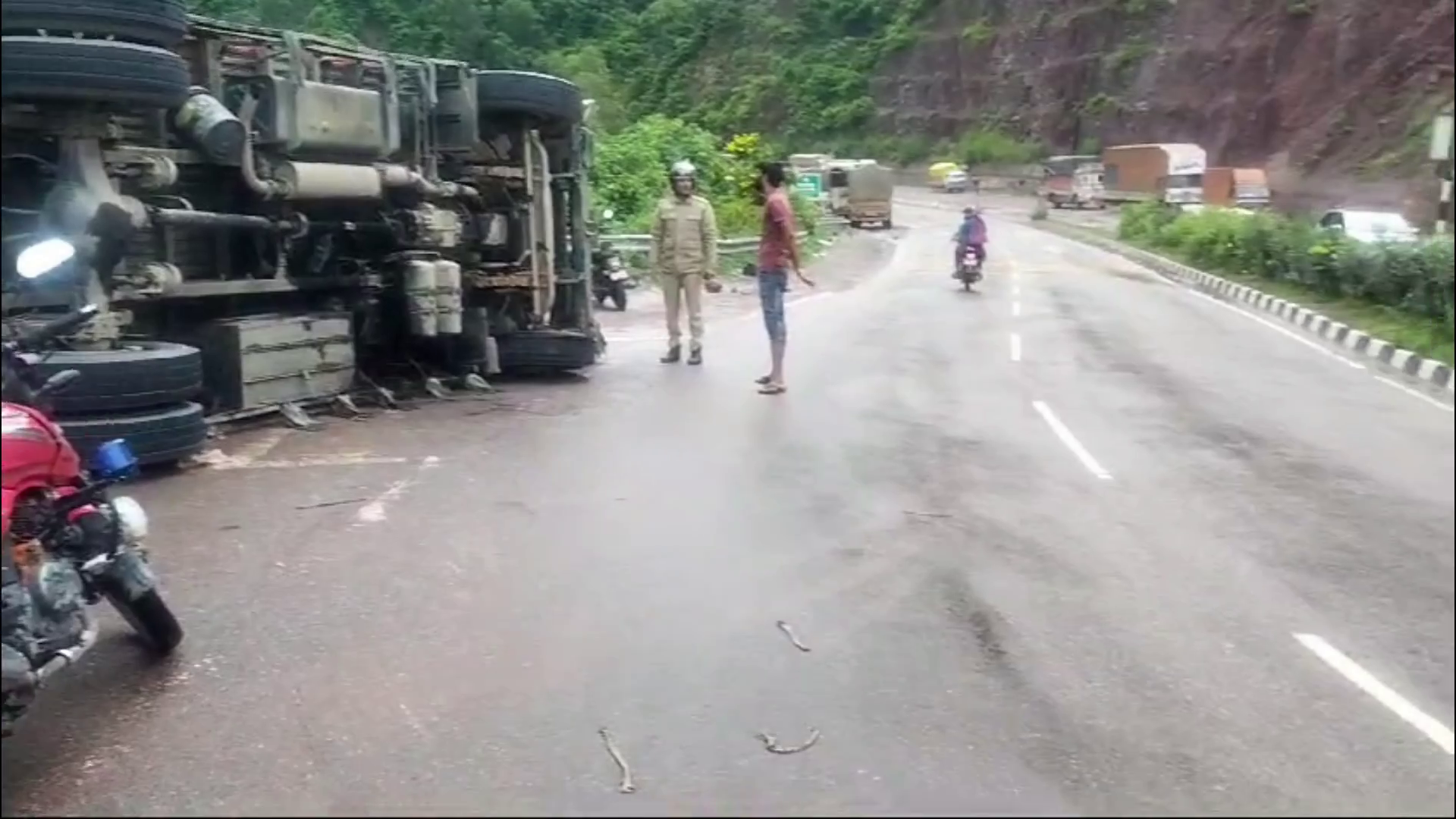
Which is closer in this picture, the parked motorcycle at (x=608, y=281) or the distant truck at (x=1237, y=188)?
the distant truck at (x=1237, y=188)

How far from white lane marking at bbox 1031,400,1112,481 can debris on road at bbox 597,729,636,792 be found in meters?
2.30

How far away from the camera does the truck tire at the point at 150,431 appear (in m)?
7.63

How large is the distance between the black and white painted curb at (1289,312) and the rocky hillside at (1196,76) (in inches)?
14.7

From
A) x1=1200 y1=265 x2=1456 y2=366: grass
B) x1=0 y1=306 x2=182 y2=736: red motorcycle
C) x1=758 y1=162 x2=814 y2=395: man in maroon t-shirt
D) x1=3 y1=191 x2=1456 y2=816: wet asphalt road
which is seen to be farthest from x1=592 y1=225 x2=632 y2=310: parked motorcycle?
x1=1200 y1=265 x2=1456 y2=366: grass

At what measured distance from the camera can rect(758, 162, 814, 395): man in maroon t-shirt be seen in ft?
36.1

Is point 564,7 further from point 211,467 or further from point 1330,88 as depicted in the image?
point 1330,88

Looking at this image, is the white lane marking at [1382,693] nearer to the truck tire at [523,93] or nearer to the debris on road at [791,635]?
the debris on road at [791,635]

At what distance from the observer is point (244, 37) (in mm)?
9328

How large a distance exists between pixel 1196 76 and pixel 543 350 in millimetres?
8000

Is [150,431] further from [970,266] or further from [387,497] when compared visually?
[970,266]

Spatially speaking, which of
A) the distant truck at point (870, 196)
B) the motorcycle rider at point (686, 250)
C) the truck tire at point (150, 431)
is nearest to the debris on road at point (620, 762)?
the distant truck at point (870, 196)

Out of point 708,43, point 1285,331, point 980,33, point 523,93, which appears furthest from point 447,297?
point 1285,331

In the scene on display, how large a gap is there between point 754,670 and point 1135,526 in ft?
4.90

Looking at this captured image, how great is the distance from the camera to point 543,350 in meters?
11.9
